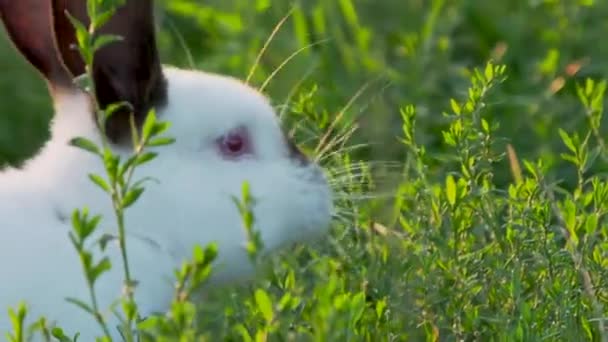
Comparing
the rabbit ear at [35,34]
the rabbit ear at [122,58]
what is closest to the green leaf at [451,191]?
the rabbit ear at [122,58]

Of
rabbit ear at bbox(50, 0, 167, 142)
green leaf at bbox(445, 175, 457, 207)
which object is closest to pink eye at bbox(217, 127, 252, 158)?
rabbit ear at bbox(50, 0, 167, 142)

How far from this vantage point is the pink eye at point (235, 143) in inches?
172

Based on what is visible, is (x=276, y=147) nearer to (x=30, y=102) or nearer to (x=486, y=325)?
(x=486, y=325)

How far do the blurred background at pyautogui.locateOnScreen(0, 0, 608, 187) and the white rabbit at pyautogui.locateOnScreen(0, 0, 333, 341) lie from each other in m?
1.39

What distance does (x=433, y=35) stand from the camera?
6.42m

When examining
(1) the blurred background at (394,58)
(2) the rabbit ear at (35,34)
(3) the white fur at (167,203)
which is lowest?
(1) the blurred background at (394,58)

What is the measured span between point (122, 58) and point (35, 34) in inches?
11.6

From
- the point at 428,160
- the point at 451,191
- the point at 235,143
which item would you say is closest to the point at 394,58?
the point at 428,160

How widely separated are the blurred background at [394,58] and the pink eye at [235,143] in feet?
4.61

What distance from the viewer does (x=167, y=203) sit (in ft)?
13.9

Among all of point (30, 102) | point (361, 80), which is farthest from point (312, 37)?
point (30, 102)

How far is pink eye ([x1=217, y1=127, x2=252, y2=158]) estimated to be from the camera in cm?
438

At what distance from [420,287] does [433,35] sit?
2.27 meters

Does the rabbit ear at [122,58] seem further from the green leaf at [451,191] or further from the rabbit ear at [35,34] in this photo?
the green leaf at [451,191]
